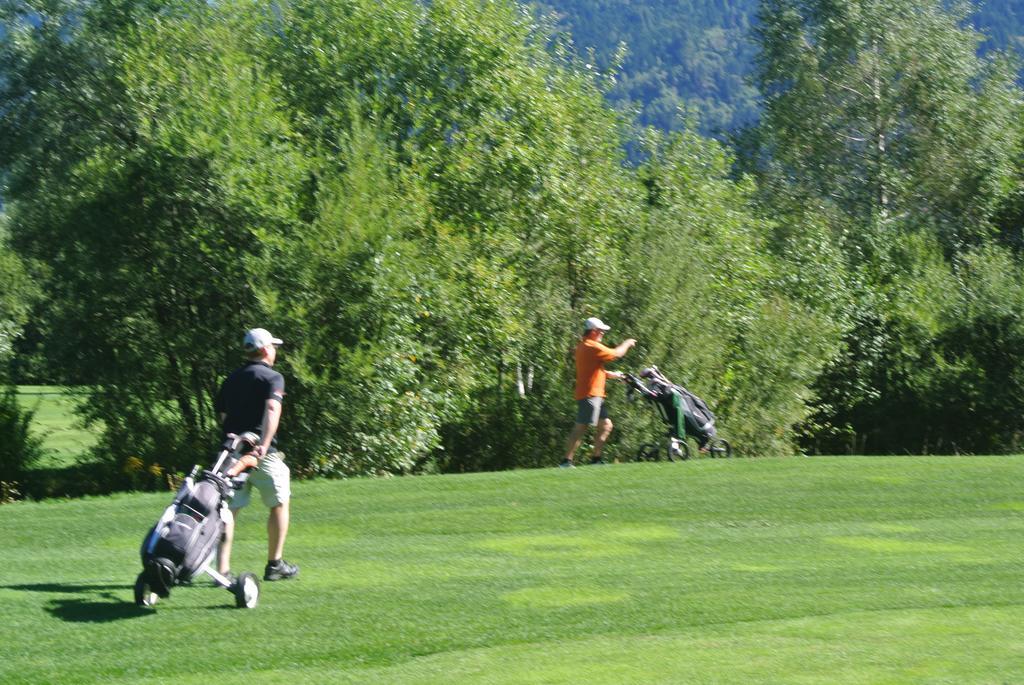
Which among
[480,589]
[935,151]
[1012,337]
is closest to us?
[480,589]

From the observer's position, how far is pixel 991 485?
17359mm

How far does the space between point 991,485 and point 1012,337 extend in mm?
15368

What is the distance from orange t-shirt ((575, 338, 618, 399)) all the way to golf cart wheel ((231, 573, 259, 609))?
9300 mm

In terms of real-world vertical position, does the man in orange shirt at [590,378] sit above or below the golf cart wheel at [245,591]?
above

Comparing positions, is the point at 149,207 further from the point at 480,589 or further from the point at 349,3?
the point at 480,589

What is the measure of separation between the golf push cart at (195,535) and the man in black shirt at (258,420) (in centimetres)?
12

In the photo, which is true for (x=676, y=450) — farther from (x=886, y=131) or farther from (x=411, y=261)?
(x=886, y=131)

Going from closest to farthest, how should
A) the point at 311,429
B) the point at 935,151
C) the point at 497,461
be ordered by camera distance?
the point at 311,429, the point at 497,461, the point at 935,151

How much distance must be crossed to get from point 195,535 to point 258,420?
1016 millimetres

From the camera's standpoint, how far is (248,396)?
1016 cm

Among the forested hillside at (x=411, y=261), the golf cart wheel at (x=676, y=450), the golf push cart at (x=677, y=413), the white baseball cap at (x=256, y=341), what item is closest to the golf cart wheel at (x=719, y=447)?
the golf push cart at (x=677, y=413)

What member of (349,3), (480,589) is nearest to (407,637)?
(480,589)

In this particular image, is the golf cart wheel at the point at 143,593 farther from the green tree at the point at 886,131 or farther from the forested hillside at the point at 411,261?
the green tree at the point at 886,131

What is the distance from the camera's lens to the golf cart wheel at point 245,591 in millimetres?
9891
